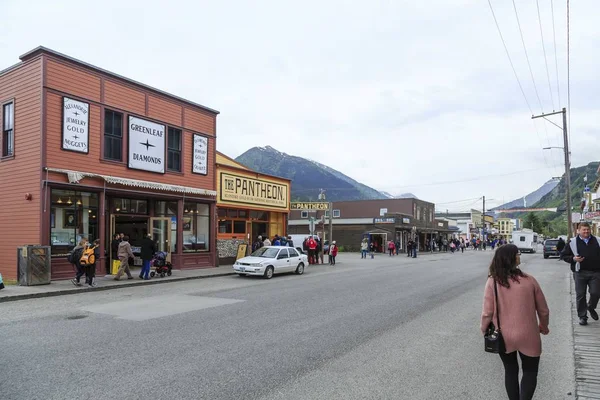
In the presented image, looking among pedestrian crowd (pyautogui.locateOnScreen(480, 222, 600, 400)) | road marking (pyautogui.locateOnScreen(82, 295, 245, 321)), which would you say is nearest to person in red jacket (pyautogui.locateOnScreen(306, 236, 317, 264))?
road marking (pyautogui.locateOnScreen(82, 295, 245, 321))

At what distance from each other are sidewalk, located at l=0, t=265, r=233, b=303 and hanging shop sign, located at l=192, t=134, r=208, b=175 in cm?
498

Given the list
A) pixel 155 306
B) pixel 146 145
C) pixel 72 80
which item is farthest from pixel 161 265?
pixel 72 80

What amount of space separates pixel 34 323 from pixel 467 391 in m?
7.86

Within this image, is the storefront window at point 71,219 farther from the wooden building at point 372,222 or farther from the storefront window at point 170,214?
the wooden building at point 372,222

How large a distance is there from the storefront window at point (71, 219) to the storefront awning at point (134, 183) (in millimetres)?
710

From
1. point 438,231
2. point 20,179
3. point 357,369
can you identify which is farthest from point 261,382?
point 438,231

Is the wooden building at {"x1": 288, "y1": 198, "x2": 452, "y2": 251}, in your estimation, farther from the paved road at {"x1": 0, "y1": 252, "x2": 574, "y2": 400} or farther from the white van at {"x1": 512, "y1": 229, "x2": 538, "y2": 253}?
the paved road at {"x1": 0, "y1": 252, "x2": 574, "y2": 400}

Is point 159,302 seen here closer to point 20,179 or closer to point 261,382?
point 261,382

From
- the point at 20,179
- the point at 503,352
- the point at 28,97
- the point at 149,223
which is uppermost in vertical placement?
the point at 28,97

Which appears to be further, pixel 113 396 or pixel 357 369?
pixel 357 369

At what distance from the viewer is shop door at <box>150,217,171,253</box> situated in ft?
66.5

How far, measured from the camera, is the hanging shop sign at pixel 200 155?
70.4 ft

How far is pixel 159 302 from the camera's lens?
11.5 meters

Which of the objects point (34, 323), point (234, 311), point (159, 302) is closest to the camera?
point (34, 323)
